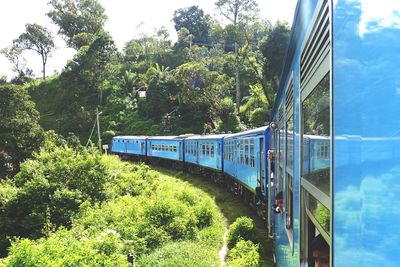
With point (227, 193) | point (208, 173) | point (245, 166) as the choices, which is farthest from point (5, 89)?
point (245, 166)

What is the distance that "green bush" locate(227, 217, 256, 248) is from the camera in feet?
33.8

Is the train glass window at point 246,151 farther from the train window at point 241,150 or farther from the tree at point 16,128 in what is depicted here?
the tree at point 16,128

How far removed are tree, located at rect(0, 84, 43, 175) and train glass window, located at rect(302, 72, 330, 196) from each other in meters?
23.7

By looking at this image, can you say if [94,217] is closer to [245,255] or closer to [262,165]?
[245,255]

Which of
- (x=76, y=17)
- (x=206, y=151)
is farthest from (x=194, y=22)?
(x=206, y=151)

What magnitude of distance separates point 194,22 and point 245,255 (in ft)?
190

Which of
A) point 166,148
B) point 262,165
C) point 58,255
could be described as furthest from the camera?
point 166,148

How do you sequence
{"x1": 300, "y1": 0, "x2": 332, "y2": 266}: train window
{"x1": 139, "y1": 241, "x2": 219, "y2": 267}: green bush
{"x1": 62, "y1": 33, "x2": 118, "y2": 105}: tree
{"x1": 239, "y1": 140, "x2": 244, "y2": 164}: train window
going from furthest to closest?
{"x1": 62, "y1": 33, "x2": 118, "y2": 105}: tree < {"x1": 239, "y1": 140, "x2": 244, "y2": 164}: train window < {"x1": 139, "y1": 241, "x2": 219, "y2": 267}: green bush < {"x1": 300, "y1": 0, "x2": 332, "y2": 266}: train window

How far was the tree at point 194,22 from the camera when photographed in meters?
62.1

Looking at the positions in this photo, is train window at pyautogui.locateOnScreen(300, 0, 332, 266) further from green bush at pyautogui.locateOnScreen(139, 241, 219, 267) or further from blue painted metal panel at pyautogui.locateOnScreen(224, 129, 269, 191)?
blue painted metal panel at pyautogui.locateOnScreen(224, 129, 269, 191)

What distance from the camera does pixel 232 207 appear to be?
48.6ft

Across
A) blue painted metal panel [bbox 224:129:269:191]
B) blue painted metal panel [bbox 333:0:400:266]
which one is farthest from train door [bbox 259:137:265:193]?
blue painted metal panel [bbox 333:0:400:266]

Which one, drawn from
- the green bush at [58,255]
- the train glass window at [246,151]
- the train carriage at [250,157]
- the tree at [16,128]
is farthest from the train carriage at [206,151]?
the green bush at [58,255]

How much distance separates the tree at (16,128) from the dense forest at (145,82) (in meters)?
0.05
